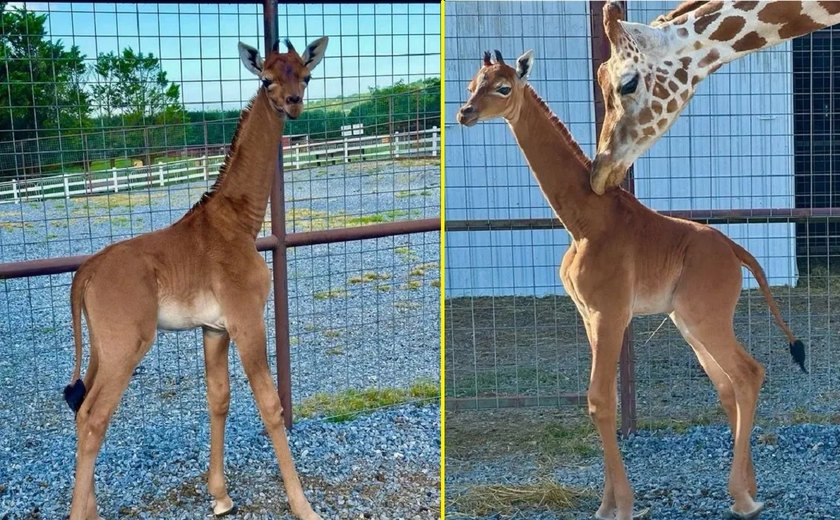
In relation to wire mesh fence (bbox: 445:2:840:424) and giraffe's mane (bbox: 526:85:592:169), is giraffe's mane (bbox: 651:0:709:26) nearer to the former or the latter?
giraffe's mane (bbox: 526:85:592:169)

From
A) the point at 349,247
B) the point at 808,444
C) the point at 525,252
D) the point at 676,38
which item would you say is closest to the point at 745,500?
the point at 808,444

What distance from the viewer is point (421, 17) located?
20.8 feet

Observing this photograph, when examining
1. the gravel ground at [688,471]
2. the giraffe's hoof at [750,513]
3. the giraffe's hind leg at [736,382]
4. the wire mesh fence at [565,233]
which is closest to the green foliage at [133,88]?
the wire mesh fence at [565,233]

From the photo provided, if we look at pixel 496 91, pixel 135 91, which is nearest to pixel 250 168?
pixel 496 91

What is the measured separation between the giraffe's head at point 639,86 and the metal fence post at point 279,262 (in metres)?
2.05

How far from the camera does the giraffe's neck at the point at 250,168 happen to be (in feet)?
14.0

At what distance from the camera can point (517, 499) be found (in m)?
4.75

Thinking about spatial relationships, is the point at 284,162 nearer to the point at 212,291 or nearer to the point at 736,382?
the point at 212,291

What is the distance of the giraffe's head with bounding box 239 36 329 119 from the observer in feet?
13.4

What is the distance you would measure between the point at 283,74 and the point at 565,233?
392 centimetres

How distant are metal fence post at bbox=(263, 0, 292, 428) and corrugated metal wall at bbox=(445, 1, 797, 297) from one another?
1.80 metres

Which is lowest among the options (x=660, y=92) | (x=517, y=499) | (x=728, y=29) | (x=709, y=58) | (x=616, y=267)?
(x=517, y=499)

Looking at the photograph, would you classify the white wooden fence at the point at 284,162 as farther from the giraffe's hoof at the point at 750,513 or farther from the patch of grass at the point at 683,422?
the giraffe's hoof at the point at 750,513

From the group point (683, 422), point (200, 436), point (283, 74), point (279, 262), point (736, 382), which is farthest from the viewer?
point (683, 422)
